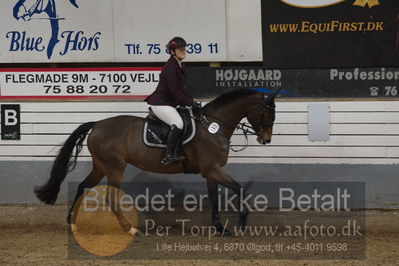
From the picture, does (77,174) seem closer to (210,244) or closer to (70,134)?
(70,134)

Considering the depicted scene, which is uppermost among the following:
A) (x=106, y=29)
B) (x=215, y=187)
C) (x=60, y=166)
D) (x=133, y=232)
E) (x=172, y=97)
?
(x=106, y=29)

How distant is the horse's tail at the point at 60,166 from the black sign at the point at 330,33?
269 centimetres

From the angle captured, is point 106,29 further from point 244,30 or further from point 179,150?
point 179,150

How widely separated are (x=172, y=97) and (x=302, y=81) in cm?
191

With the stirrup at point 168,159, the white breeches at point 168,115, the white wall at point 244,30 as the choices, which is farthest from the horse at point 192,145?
the white wall at point 244,30

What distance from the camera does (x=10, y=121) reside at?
1041 centimetres

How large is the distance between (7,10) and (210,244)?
14.8ft

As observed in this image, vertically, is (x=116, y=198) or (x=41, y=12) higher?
(x=41, y=12)

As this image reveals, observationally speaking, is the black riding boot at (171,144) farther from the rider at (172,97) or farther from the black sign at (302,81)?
the black sign at (302,81)

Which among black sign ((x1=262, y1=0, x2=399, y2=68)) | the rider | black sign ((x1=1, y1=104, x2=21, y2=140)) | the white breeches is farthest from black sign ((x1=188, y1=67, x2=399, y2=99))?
black sign ((x1=1, y1=104, x2=21, y2=140))

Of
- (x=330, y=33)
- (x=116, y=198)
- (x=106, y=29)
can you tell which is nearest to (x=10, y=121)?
(x=106, y=29)

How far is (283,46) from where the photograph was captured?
32.3ft

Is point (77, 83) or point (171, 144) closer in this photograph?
point (171, 144)

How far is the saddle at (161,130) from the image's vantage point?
9180mm
